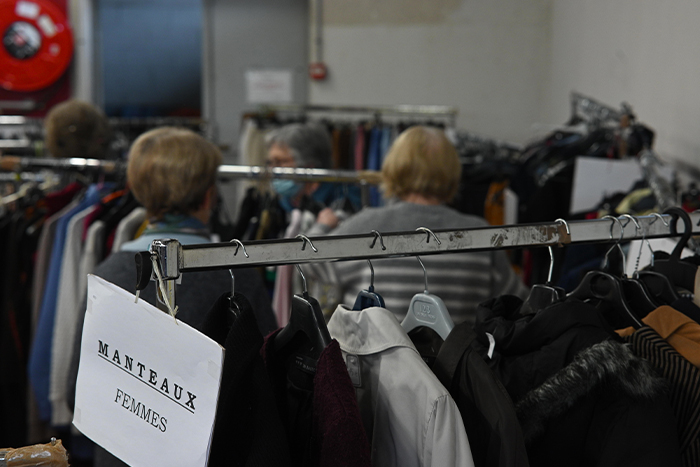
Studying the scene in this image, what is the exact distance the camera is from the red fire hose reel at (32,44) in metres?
5.32

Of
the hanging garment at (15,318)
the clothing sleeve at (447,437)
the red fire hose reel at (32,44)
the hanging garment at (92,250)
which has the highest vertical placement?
the red fire hose reel at (32,44)

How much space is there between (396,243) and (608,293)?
1.32 ft

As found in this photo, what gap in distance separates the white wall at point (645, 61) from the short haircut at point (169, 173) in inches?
74.1

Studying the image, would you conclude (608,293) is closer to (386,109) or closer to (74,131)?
(74,131)

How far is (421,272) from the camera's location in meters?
1.69

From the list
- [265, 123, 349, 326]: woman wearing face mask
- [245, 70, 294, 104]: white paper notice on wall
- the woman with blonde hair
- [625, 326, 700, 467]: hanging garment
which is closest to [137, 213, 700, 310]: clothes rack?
[625, 326, 700, 467]: hanging garment

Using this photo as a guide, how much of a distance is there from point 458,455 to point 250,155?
4.14 metres

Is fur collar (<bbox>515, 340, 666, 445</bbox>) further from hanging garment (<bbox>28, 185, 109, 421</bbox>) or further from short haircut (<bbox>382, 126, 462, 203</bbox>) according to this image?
hanging garment (<bbox>28, 185, 109, 421</bbox>)

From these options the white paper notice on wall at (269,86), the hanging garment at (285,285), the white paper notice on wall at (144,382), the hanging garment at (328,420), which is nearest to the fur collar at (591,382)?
the hanging garment at (328,420)

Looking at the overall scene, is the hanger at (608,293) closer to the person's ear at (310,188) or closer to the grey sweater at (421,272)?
the grey sweater at (421,272)

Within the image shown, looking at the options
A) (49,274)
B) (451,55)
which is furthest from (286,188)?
(451,55)

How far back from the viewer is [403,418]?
0.87 metres

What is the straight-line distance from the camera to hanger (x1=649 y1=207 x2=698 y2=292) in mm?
1092

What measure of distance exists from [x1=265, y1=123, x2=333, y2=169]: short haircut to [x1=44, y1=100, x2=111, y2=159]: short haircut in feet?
2.99
